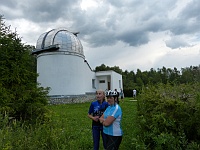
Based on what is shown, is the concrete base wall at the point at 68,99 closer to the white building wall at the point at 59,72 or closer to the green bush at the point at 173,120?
the white building wall at the point at 59,72

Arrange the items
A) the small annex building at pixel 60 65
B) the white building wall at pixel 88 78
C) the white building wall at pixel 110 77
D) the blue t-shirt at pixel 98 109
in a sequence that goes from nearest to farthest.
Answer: the blue t-shirt at pixel 98 109 → the small annex building at pixel 60 65 → the white building wall at pixel 88 78 → the white building wall at pixel 110 77

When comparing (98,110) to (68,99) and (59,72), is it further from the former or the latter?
(59,72)

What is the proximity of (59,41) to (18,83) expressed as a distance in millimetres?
18099

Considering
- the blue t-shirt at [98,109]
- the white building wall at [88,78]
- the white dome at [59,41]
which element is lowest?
the blue t-shirt at [98,109]

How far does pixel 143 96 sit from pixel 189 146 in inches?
66.3

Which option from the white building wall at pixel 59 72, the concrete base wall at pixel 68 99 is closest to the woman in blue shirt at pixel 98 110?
the concrete base wall at pixel 68 99

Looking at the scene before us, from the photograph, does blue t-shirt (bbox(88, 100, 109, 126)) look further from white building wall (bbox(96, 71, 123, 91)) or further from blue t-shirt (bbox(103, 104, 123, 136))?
white building wall (bbox(96, 71, 123, 91))

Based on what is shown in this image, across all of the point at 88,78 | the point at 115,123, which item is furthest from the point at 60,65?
the point at 115,123

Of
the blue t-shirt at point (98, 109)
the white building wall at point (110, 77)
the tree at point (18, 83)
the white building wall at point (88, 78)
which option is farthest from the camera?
the white building wall at point (110, 77)

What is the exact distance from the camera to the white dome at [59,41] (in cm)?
Result: 2480

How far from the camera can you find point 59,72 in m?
24.5

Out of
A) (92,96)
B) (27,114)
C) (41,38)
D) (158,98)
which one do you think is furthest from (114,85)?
(158,98)

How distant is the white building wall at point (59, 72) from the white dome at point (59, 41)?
0.87m

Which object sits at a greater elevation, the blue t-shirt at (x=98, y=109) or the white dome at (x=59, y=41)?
the white dome at (x=59, y=41)
